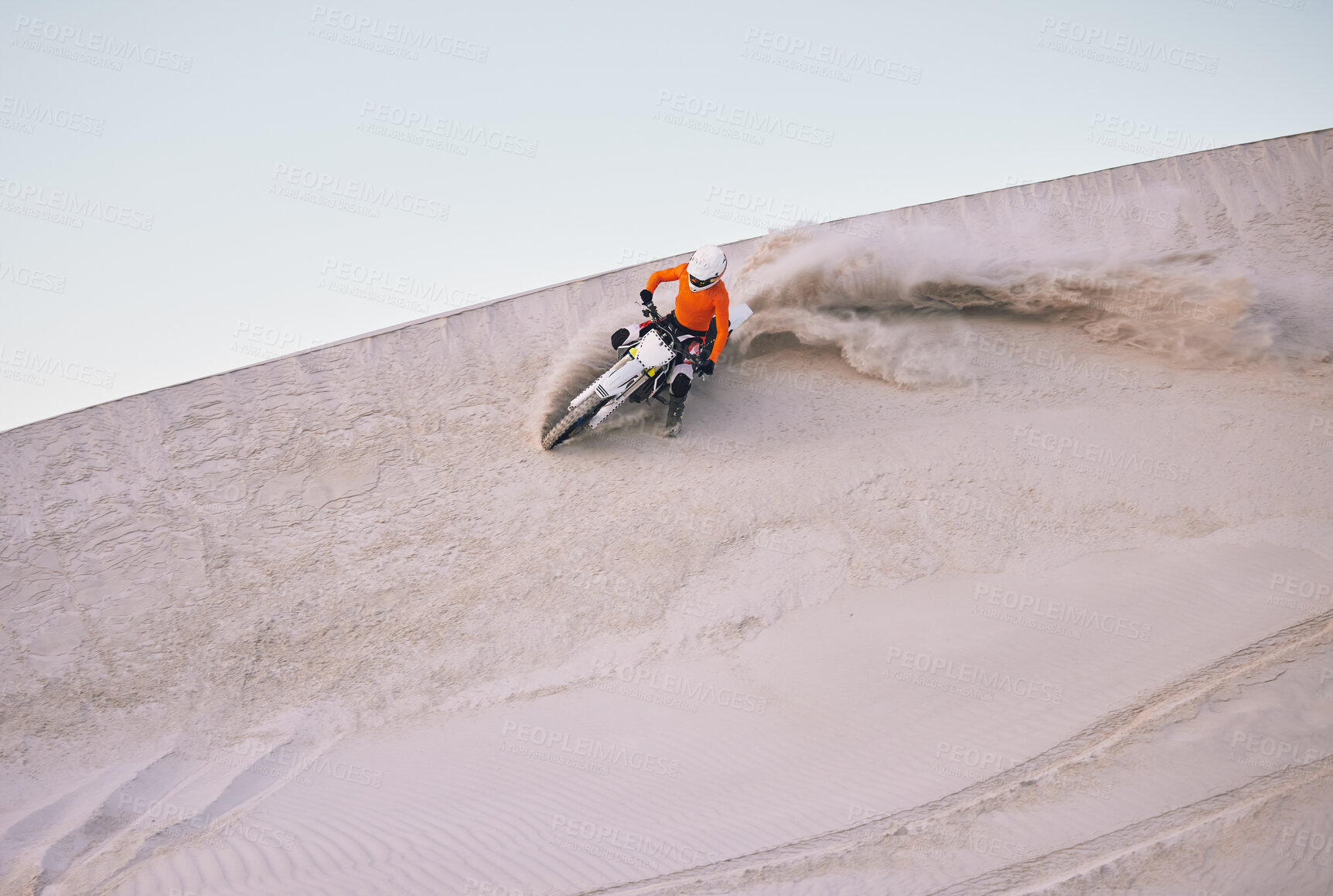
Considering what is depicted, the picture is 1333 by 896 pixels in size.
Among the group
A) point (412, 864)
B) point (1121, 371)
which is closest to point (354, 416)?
point (412, 864)

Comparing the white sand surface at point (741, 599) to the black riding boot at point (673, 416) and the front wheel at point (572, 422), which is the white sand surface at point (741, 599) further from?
the front wheel at point (572, 422)

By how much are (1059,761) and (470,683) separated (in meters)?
4.46

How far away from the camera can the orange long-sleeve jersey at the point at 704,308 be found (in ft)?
24.0

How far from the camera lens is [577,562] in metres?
7.19

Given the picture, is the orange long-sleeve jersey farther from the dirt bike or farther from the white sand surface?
the white sand surface

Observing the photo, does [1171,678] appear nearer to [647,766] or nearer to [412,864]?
[647,766]

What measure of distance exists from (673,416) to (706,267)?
2004 millimetres

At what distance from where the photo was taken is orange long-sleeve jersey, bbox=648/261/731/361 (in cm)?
730

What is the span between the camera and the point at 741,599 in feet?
22.2

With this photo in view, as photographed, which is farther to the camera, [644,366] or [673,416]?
[673,416]

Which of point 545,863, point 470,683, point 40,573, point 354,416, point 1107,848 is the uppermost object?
point 354,416
